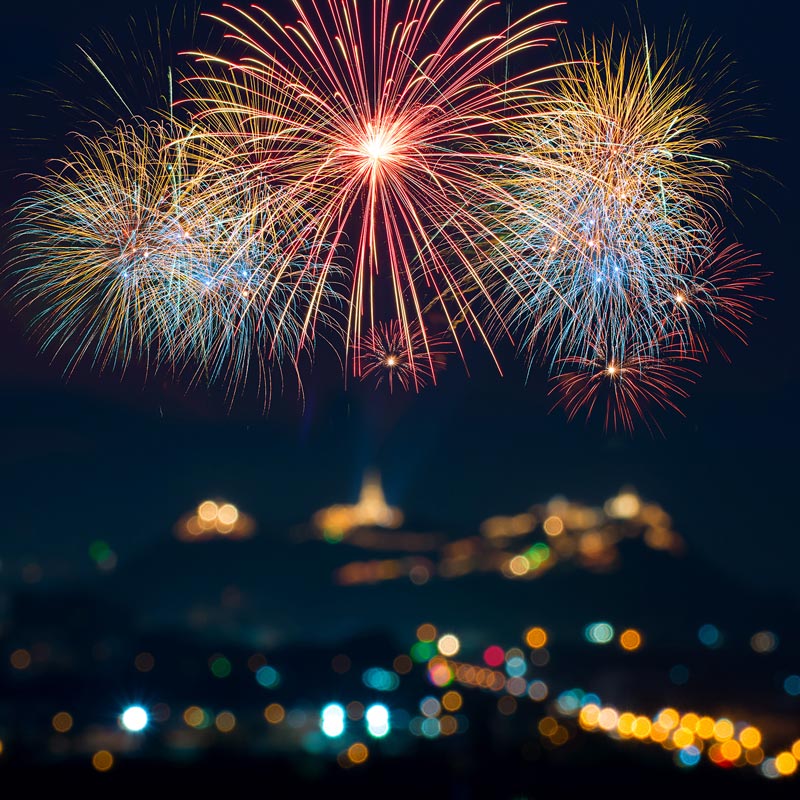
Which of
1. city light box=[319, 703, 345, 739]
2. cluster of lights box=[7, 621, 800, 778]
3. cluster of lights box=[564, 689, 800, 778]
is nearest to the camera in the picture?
cluster of lights box=[564, 689, 800, 778]

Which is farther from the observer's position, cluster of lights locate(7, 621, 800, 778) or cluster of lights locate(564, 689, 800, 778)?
cluster of lights locate(7, 621, 800, 778)

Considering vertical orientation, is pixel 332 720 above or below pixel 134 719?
above

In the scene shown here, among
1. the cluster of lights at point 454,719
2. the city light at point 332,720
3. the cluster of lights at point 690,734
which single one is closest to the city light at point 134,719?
the cluster of lights at point 454,719

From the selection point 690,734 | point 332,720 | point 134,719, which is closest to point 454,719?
point 332,720

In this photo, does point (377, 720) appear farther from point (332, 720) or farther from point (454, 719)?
point (454, 719)

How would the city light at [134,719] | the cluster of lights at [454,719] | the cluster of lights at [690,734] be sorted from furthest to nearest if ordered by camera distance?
the city light at [134,719]
the cluster of lights at [454,719]
the cluster of lights at [690,734]

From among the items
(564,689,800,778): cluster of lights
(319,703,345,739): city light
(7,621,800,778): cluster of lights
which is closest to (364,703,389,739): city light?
(7,621,800,778): cluster of lights

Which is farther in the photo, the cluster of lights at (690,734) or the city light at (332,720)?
the city light at (332,720)

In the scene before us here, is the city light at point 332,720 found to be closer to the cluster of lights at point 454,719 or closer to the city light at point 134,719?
the cluster of lights at point 454,719

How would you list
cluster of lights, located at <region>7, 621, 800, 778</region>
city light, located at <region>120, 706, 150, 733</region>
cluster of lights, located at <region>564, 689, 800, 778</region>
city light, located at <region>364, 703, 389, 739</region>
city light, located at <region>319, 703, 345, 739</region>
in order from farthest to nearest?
city light, located at <region>319, 703, 345, 739</region> < city light, located at <region>364, 703, 389, 739</region> < city light, located at <region>120, 706, 150, 733</region> < cluster of lights, located at <region>7, 621, 800, 778</region> < cluster of lights, located at <region>564, 689, 800, 778</region>

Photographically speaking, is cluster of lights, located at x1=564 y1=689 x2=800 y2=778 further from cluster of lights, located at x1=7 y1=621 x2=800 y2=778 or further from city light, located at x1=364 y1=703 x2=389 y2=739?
city light, located at x1=364 y1=703 x2=389 y2=739

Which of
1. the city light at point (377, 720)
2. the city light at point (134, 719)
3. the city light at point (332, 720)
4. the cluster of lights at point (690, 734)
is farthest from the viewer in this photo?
the city light at point (332, 720)
